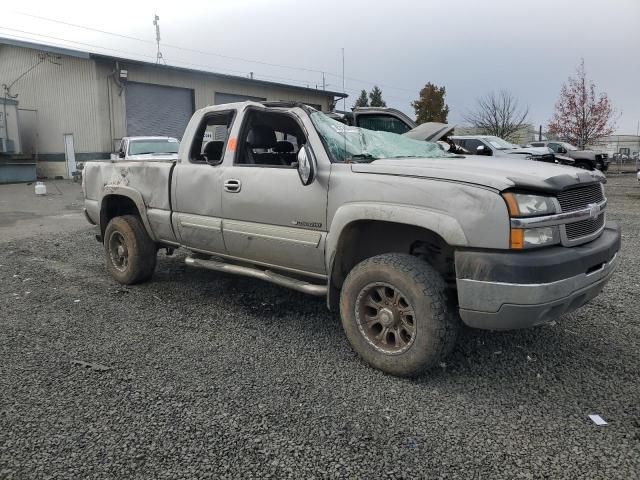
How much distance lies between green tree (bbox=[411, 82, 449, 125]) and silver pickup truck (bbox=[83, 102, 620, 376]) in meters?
37.4

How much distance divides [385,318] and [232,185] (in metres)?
1.84

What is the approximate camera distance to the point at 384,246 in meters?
3.96

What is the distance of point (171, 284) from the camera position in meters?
5.89

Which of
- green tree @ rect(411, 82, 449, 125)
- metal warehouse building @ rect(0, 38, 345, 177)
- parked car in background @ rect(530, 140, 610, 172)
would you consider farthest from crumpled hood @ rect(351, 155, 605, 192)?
green tree @ rect(411, 82, 449, 125)

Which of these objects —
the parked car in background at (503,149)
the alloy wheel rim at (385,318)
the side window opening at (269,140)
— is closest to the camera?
the alloy wheel rim at (385,318)

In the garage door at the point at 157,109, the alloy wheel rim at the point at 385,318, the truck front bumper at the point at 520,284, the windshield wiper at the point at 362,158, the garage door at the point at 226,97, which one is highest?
the garage door at the point at 226,97

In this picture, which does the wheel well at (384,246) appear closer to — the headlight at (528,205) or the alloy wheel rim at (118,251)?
the headlight at (528,205)

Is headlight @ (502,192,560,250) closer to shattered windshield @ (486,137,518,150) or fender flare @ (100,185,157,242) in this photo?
fender flare @ (100,185,157,242)

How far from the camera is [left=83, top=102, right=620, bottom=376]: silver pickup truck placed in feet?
9.94

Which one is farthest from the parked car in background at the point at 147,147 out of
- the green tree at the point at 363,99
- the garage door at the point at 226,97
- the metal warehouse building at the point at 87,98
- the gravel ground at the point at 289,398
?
the green tree at the point at 363,99

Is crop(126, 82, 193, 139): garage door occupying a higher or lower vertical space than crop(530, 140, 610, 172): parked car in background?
higher

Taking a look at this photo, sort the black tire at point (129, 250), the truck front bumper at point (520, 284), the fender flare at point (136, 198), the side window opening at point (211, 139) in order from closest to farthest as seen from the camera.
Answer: the truck front bumper at point (520, 284) → the side window opening at point (211, 139) → the fender flare at point (136, 198) → the black tire at point (129, 250)

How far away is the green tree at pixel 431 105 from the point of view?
40.5 metres

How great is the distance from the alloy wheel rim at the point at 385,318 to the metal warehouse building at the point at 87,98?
1805 cm
